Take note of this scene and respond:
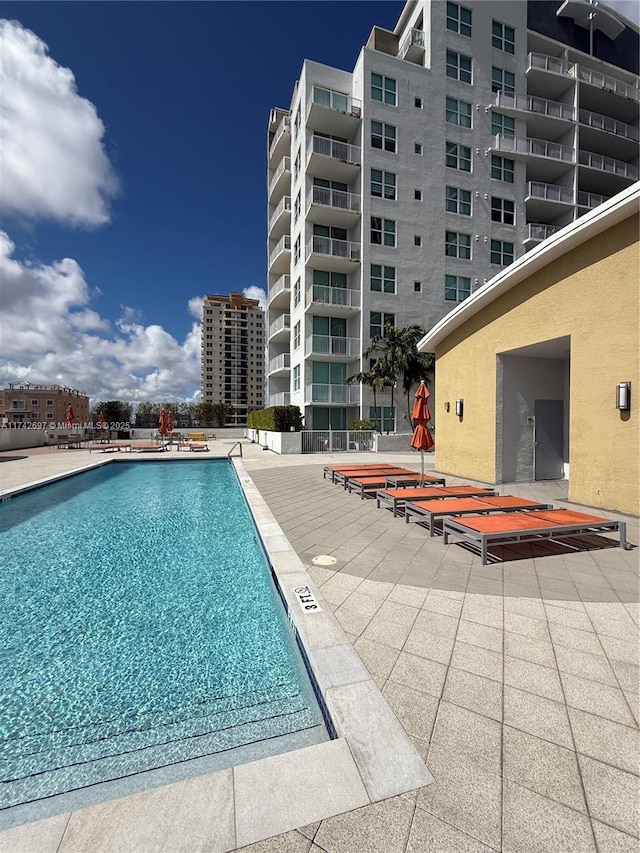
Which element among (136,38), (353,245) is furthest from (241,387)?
(136,38)

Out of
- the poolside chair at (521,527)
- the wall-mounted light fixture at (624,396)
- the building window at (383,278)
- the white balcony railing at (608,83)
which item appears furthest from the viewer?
the white balcony railing at (608,83)

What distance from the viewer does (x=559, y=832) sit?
1.71 metres

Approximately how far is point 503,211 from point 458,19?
41.8 ft

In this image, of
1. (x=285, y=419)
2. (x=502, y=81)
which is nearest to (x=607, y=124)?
(x=502, y=81)

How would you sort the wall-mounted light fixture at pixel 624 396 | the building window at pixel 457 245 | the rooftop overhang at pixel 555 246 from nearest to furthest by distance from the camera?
1. the rooftop overhang at pixel 555 246
2. the wall-mounted light fixture at pixel 624 396
3. the building window at pixel 457 245

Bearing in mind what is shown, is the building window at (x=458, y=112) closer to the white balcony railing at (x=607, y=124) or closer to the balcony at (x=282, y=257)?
the white balcony railing at (x=607, y=124)

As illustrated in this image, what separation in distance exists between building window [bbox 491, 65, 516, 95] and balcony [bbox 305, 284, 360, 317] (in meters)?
18.6

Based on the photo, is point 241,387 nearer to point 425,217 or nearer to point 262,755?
point 425,217

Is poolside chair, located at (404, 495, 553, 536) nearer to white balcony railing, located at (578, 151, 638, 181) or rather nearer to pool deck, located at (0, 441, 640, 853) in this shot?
pool deck, located at (0, 441, 640, 853)

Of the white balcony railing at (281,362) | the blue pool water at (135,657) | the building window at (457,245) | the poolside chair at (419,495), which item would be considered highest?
the building window at (457,245)

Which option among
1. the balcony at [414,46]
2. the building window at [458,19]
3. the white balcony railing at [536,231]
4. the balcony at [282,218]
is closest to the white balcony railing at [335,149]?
the balcony at [282,218]

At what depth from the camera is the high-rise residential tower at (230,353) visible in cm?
10931

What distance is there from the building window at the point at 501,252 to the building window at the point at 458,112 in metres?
8.22

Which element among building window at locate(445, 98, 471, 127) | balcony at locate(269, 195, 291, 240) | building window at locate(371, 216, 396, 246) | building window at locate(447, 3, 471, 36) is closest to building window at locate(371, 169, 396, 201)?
building window at locate(371, 216, 396, 246)
